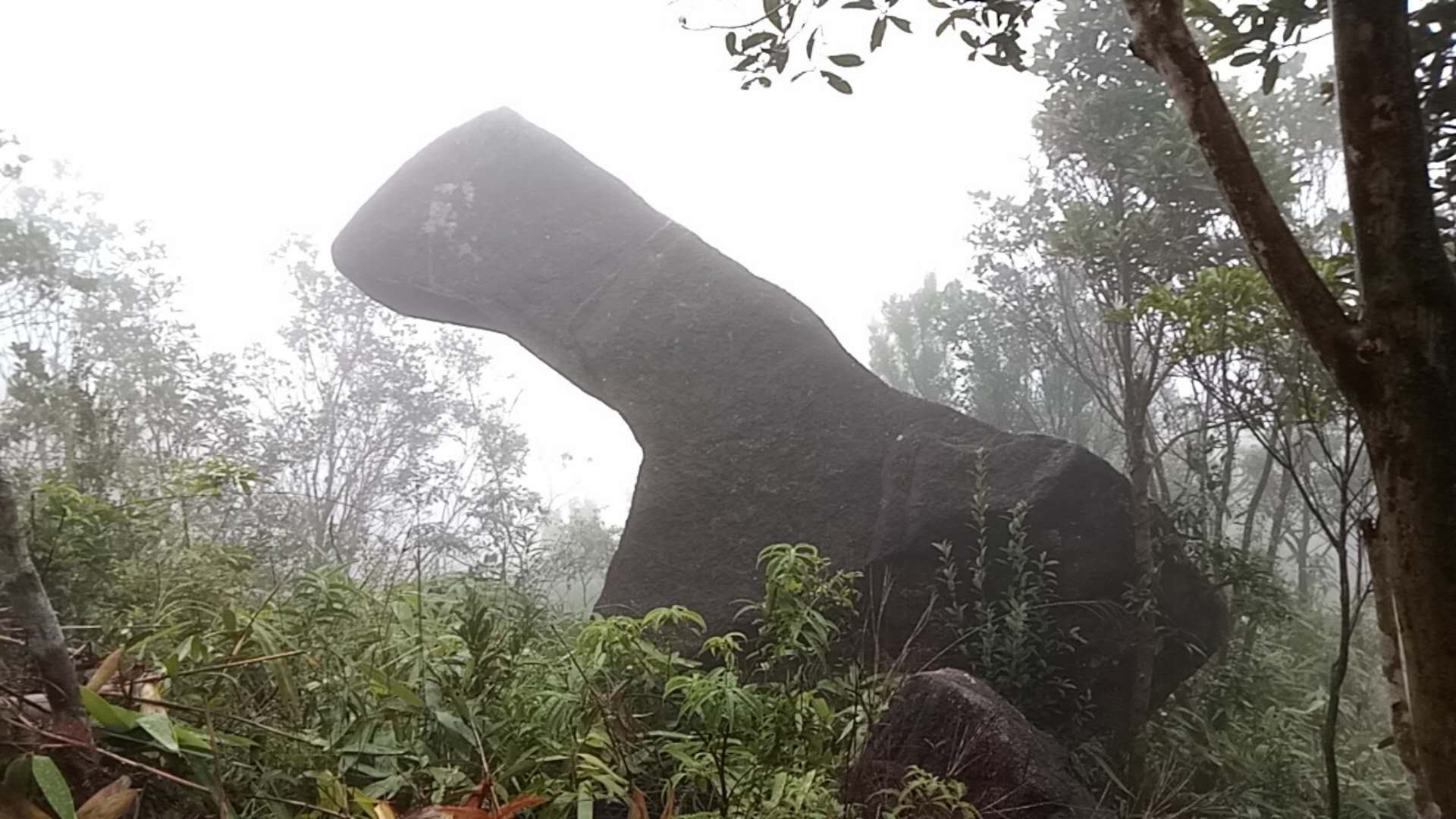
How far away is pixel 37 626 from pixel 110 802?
0.63 ft

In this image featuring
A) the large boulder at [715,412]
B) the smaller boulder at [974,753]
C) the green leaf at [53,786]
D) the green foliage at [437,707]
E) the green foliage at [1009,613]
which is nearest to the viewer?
the green leaf at [53,786]

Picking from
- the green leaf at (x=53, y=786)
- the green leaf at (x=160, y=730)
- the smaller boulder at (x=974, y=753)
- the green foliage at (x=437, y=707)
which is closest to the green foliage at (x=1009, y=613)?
the smaller boulder at (x=974, y=753)

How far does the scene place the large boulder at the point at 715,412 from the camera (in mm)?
3121

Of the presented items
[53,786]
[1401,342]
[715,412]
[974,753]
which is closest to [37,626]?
[53,786]

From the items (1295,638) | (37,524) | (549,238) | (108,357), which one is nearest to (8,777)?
(37,524)

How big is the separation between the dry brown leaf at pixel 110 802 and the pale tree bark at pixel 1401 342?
1.04 m

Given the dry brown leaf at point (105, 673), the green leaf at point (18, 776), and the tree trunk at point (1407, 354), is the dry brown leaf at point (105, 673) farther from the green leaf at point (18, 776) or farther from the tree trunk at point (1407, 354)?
the tree trunk at point (1407, 354)

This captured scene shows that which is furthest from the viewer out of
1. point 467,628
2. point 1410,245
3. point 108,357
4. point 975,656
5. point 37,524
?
point 108,357

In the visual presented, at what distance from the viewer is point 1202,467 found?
12.6ft

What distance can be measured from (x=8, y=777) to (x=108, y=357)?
5.86 m

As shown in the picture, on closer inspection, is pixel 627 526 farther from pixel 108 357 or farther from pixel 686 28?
pixel 108 357

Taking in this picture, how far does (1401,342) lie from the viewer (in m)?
0.73

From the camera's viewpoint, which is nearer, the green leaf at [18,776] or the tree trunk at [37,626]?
the green leaf at [18,776]

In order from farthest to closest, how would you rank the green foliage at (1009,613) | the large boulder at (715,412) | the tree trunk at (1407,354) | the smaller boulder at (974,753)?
1. the large boulder at (715,412)
2. the green foliage at (1009,613)
3. the smaller boulder at (974,753)
4. the tree trunk at (1407,354)
